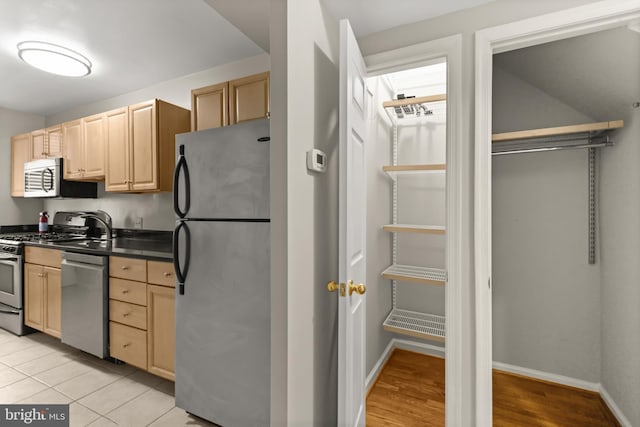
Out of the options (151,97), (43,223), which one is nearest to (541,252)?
(151,97)

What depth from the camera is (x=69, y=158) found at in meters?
3.22

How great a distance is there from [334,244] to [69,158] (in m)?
3.32

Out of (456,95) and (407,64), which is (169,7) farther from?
(456,95)

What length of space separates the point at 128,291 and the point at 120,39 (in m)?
1.84

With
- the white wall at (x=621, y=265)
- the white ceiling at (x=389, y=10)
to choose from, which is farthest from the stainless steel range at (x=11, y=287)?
the white wall at (x=621, y=265)

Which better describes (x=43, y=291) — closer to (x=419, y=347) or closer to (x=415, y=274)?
(x=415, y=274)

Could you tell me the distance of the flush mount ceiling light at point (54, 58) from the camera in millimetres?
2207

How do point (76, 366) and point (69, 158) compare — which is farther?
point (69, 158)

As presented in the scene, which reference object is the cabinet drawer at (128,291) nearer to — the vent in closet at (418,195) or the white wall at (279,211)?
the white wall at (279,211)

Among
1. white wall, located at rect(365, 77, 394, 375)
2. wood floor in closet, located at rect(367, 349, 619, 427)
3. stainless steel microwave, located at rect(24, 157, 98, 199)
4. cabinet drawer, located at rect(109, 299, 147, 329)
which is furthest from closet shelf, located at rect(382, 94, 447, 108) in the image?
stainless steel microwave, located at rect(24, 157, 98, 199)

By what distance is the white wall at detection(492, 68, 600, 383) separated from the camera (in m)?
2.09

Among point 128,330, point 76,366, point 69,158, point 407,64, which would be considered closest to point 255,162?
point 407,64

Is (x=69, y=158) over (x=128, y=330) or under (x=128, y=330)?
over

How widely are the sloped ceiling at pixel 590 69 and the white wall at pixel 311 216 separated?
1.34m
